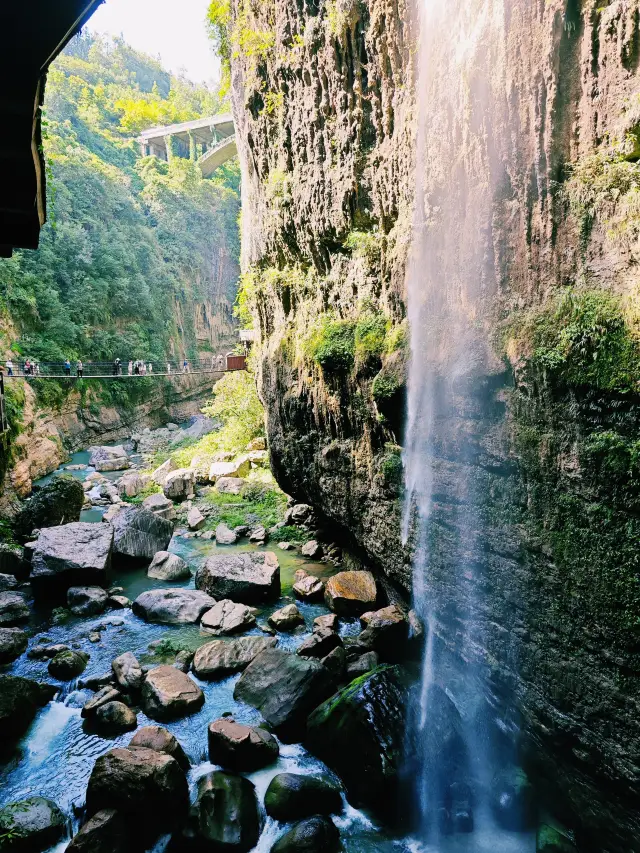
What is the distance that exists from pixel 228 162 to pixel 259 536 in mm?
39920

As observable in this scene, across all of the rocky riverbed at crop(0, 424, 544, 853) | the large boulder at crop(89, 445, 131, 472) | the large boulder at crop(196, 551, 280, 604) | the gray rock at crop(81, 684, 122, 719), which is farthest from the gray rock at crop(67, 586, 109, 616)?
the large boulder at crop(89, 445, 131, 472)

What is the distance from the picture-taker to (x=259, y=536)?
13.2 metres

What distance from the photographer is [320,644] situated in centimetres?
793

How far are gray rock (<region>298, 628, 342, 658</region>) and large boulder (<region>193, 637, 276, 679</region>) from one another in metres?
0.60

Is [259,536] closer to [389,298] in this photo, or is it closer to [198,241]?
[389,298]

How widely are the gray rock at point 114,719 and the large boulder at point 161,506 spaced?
8172 mm

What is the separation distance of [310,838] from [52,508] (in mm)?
10906

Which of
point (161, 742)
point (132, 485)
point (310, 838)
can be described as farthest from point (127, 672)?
point (132, 485)

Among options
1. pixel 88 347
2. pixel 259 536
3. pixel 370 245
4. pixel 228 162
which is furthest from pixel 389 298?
pixel 228 162

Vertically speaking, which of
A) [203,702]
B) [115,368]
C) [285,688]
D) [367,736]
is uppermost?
[115,368]

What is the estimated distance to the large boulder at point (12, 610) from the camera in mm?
9062

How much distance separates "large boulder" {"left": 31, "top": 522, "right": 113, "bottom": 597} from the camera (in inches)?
399

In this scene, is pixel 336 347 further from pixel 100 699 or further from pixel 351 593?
pixel 100 699

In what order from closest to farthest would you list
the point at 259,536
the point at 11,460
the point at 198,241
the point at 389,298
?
the point at 389,298 < the point at 259,536 < the point at 11,460 < the point at 198,241
